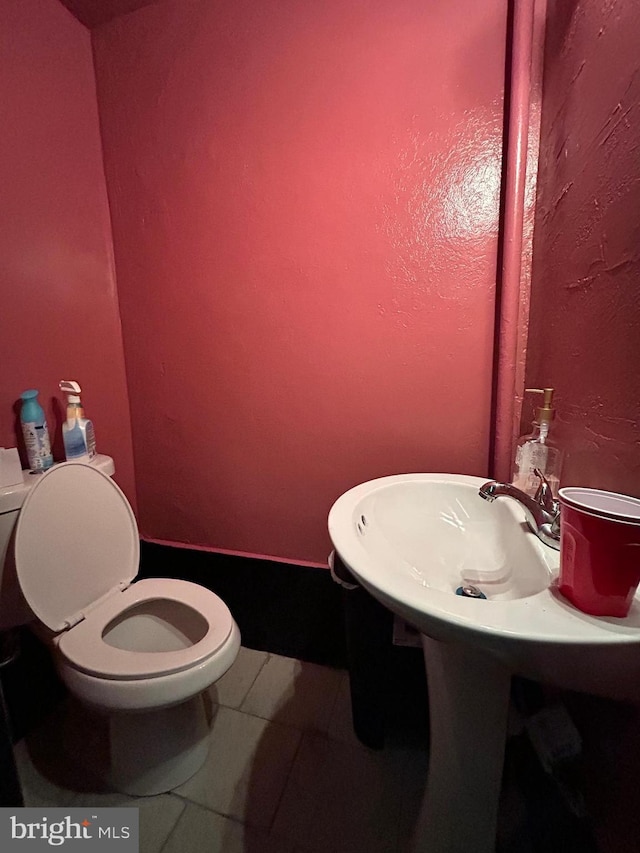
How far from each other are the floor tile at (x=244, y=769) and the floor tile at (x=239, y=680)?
0.04 m

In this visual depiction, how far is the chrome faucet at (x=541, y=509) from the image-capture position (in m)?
0.64

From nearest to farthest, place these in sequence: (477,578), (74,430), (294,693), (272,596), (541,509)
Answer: (541,509), (477,578), (74,430), (294,693), (272,596)

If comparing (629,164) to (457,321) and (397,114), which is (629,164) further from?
(397,114)

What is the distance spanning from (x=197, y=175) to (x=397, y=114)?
61cm

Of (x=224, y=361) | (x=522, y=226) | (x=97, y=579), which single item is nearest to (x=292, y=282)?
(x=224, y=361)

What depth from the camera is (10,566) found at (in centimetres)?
94

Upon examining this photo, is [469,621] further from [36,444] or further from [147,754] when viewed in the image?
[36,444]

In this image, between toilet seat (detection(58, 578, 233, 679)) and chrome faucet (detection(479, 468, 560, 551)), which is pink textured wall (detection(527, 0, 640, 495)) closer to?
chrome faucet (detection(479, 468, 560, 551))

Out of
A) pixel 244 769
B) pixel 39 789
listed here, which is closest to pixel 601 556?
pixel 244 769

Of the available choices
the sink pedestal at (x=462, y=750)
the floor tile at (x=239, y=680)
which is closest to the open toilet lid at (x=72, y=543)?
the floor tile at (x=239, y=680)

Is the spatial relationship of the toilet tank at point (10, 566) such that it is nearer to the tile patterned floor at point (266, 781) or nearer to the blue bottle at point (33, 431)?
the blue bottle at point (33, 431)

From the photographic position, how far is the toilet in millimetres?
855

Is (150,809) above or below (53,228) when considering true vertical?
below

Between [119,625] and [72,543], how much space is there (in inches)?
10.6
